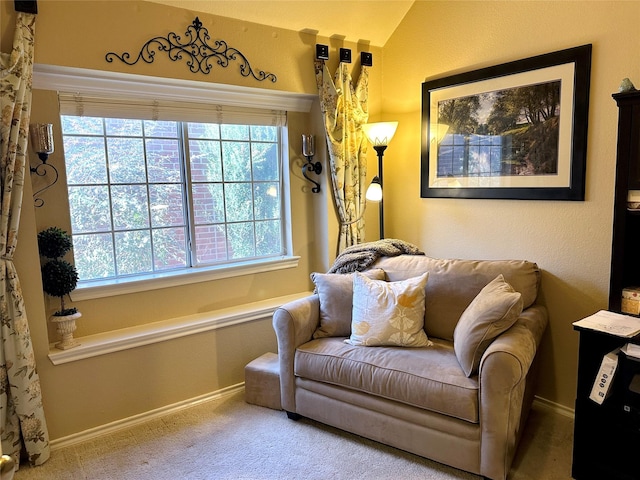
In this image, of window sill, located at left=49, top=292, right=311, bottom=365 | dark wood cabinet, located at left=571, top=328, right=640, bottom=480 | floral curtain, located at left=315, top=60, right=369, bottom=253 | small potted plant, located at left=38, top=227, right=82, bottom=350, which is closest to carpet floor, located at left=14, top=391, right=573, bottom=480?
dark wood cabinet, located at left=571, top=328, right=640, bottom=480

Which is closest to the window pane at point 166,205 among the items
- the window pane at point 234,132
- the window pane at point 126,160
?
the window pane at point 126,160

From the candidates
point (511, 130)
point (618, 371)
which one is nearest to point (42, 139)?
point (511, 130)

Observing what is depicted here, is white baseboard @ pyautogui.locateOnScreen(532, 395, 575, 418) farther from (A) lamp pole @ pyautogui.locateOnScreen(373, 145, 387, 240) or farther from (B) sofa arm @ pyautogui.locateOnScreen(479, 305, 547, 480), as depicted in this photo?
(A) lamp pole @ pyautogui.locateOnScreen(373, 145, 387, 240)

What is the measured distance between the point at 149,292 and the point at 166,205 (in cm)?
59

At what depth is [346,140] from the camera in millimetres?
3355

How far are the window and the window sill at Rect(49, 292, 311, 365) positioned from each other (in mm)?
355

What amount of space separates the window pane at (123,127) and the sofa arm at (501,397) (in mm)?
2426

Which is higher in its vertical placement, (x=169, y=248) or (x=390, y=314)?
(x=169, y=248)

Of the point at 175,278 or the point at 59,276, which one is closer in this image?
the point at 59,276

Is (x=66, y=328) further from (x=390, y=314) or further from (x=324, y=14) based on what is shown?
(x=324, y=14)

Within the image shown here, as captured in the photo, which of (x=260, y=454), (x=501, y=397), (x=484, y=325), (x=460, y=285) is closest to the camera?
(x=501, y=397)

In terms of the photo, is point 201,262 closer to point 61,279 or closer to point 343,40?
point 61,279

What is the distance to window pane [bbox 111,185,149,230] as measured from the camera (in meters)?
2.82

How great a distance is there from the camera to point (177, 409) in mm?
2824
